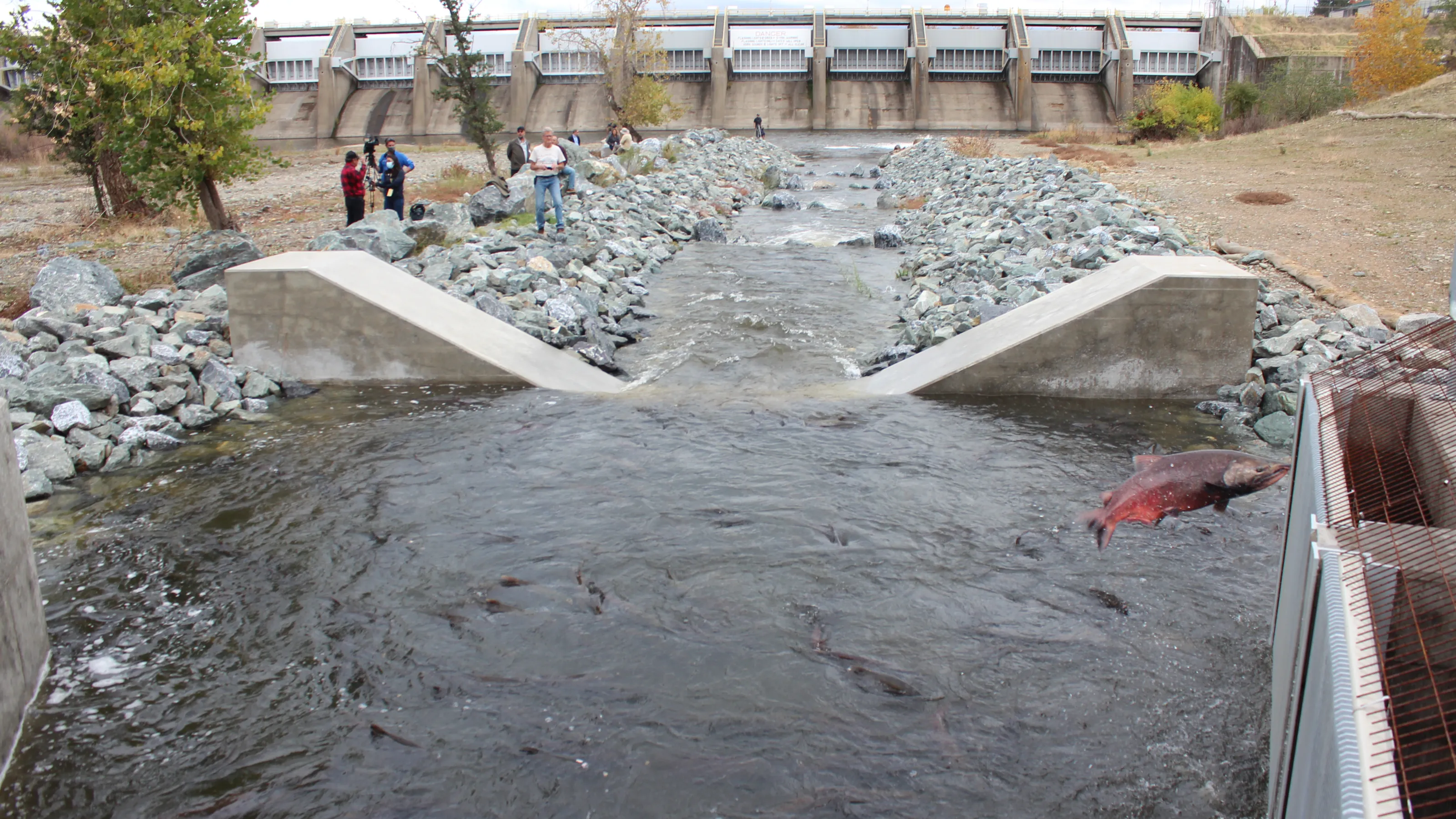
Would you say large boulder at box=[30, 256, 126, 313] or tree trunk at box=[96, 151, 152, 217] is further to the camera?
tree trunk at box=[96, 151, 152, 217]

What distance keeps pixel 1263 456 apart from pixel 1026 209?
9.85 m

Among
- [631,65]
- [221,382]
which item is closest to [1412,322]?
[221,382]

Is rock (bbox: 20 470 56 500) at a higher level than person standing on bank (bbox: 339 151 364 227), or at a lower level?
lower

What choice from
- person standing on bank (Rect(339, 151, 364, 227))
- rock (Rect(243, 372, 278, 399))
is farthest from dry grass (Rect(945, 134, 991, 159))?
rock (Rect(243, 372, 278, 399))

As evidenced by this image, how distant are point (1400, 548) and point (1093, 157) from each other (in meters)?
25.6

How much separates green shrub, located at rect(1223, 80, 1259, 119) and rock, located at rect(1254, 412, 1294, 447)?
1292 inches

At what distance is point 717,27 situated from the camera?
5369 cm

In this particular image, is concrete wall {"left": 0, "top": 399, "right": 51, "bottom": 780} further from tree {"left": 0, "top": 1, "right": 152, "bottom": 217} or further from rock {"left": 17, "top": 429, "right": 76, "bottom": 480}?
tree {"left": 0, "top": 1, "right": 152, "bottom": 217}

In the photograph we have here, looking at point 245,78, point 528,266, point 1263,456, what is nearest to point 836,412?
point 1263,456

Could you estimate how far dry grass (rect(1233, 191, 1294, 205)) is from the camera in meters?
Answer: 15.6

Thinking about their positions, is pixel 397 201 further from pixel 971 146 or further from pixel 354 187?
pixel 971 146

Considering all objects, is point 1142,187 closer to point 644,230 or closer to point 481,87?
point 644,230

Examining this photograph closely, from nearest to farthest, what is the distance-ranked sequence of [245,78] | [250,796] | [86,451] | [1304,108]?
1. [250,796]
2. [86,451]
3. [245,78]
4. [1304,108]

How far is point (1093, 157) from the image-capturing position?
2631cm
